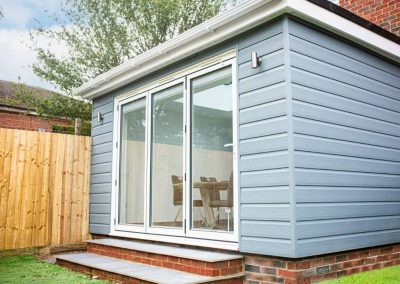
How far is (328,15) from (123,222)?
154 inches

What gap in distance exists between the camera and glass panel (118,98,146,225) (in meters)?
5.33

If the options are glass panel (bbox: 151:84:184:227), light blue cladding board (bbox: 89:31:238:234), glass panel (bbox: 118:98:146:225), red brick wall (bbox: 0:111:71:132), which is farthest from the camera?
red brick wall (bbox: 0:111:71:132)

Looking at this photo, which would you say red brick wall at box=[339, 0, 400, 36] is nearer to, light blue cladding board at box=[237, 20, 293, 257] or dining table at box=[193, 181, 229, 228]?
light blue cladding board at box=[237, 20, 293, 257]

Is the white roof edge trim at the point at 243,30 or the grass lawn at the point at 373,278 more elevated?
the white roof edge trim at the point at 243,30

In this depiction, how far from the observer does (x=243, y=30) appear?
378 cm

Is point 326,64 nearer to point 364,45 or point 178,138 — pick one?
point 364,45

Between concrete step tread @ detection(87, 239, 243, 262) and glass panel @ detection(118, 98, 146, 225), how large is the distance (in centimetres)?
40

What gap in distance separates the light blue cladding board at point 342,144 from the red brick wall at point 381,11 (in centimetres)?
160

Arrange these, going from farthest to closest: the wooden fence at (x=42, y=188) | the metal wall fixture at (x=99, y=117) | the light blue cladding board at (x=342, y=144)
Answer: the metal wall fixture at (x=99, y=117), the wooden fence at (x=42, y=188), the light blue cladding board at (x=342, y=144)

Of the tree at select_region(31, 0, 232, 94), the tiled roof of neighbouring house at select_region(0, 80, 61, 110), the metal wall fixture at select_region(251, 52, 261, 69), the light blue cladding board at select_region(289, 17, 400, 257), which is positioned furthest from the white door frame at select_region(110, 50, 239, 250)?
the tiled roof of neighbouring house at select_region(0, 80, 61, 110)

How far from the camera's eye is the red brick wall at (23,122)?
15641mm

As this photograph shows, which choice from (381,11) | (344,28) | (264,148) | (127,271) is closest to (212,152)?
(264,148)

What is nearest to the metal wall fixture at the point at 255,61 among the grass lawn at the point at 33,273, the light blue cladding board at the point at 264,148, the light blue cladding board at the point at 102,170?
the light blue cladding board at the point at 264,148

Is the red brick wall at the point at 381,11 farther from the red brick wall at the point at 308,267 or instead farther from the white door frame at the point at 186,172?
the red brick wall at the point at 308,267
